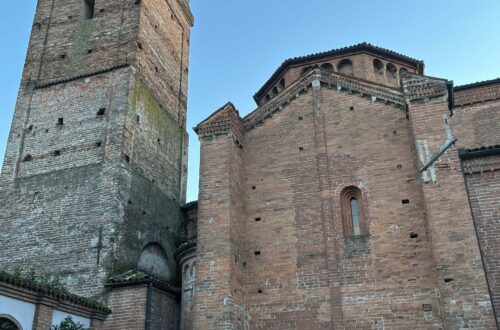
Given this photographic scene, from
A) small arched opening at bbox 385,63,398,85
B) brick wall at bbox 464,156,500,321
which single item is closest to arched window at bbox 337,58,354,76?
small arched opening at bbox 385,63,398,85

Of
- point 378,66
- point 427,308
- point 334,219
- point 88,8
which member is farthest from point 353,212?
point 88,8

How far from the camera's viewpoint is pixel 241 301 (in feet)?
41.1

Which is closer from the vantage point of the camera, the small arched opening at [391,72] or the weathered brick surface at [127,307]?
the weathered brick surface at [127,307]

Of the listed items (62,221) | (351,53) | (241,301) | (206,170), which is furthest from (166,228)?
(351,53)

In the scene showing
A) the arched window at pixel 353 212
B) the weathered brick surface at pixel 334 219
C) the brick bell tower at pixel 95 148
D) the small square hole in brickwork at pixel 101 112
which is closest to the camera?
the weathered brick surface at pixel 334 219

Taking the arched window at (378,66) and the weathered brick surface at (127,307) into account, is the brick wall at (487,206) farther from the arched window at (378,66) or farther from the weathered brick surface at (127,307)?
the arched window at (378,66)

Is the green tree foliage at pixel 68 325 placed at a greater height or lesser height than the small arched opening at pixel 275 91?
lesser

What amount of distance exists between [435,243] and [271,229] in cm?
413

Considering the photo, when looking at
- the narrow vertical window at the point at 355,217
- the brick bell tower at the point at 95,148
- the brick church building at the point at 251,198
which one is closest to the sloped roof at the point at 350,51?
the brick church building at the point at 251,198

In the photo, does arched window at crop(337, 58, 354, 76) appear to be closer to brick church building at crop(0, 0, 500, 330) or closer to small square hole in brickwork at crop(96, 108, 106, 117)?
brick church building at crop(0, 0, 500, 330)

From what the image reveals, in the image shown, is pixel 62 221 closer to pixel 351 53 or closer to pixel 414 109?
pixel 414 109

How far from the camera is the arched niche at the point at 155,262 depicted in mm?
16695

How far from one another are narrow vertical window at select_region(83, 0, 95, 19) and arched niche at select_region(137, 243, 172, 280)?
9.92 metres

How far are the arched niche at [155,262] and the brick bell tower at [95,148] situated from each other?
4 centimetres
